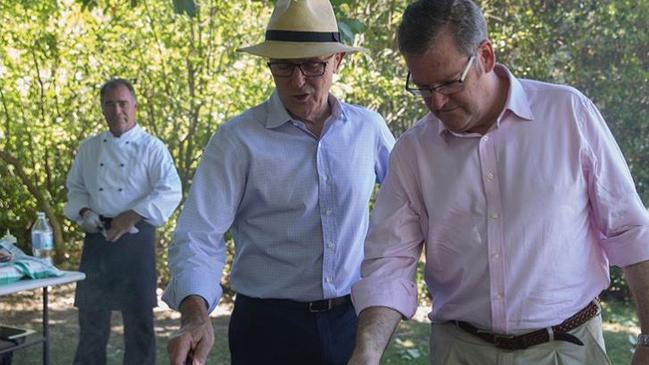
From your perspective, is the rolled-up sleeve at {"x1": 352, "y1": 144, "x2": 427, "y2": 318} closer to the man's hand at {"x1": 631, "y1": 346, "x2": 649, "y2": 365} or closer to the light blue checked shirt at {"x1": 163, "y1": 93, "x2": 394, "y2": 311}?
the light blue checked shirt at {"x1": 163, "y1": 93, "x2": 394, "y2": 311}

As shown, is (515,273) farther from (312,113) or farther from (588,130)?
(312,113)

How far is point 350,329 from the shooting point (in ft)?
8.18

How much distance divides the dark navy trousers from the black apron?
9.48 ft

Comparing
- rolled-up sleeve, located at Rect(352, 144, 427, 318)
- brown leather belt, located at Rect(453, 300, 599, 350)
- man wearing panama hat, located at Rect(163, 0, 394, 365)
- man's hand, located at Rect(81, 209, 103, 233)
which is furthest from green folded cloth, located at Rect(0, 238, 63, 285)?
brown leather belt, located at Rect(453, 300, 599, 350)

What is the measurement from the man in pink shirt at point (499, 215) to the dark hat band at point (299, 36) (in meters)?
0.51

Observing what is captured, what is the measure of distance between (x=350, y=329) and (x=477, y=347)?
0.55 metres

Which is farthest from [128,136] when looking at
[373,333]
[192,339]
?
[373,333]

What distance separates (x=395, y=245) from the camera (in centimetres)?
206

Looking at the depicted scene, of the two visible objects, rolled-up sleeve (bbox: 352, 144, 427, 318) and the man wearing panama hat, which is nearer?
rolled-up sleeve (bbox: 352, 144, 427, 318)

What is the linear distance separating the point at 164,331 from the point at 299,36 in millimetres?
4451

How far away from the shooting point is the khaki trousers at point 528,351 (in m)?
1.97

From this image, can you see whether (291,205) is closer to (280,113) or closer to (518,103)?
(280,113)

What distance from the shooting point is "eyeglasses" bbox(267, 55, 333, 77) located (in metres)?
2.36

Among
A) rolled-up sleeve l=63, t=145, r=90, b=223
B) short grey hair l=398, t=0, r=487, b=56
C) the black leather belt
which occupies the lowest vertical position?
rolled-up sleeve l=63, t=145, r=90, b=223
